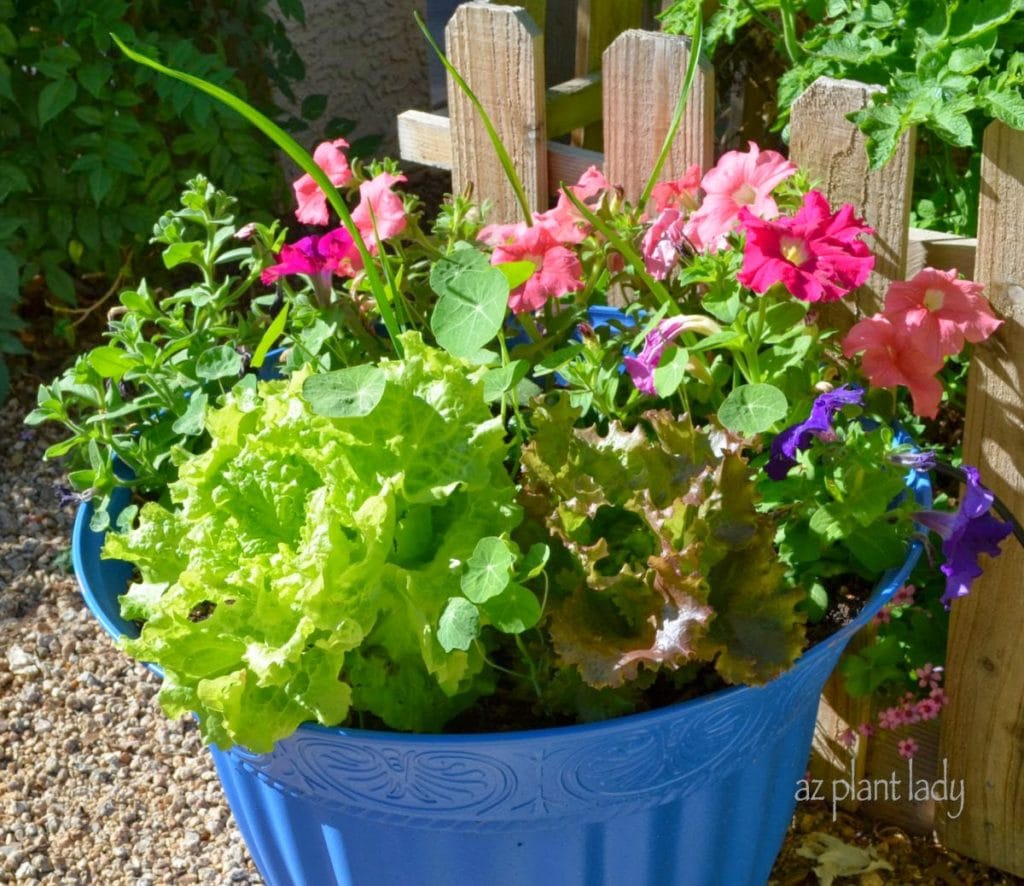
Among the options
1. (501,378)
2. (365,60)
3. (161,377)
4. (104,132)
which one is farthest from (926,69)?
(365,60)

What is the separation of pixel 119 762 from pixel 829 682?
1237 mm

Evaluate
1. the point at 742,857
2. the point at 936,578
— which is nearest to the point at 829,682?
the point at 936,578

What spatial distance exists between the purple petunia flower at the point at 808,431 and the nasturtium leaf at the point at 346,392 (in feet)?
1.41

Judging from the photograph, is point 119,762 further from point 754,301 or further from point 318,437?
point 754,301

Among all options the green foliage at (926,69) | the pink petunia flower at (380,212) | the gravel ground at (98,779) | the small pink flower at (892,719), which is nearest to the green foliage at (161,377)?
the pink petunia flower at (380,212)

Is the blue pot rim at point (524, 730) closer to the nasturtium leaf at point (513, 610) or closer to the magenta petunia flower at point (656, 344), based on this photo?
the nasturtium leaf at point (513, 610)

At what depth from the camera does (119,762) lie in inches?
92.0

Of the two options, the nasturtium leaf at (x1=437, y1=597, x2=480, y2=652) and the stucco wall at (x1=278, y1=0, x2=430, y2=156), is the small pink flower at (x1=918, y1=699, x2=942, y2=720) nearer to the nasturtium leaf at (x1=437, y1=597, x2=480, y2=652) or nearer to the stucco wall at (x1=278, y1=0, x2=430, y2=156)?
the nasturtium leaf at (x1=437, y1=597, x2=480, y2=652)

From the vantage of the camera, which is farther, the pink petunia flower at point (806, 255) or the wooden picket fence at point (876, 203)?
the wooden picket fence at point (876, 203)

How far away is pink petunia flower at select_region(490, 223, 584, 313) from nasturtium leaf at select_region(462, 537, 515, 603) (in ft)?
1.36

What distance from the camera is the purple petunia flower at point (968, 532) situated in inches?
55.8

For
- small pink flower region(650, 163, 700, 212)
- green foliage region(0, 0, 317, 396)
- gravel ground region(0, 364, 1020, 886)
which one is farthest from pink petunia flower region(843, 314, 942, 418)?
green foliage region(0, 0, 317, 396)

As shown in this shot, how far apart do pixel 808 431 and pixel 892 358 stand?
0.59ft

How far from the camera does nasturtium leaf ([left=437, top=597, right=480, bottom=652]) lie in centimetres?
120
